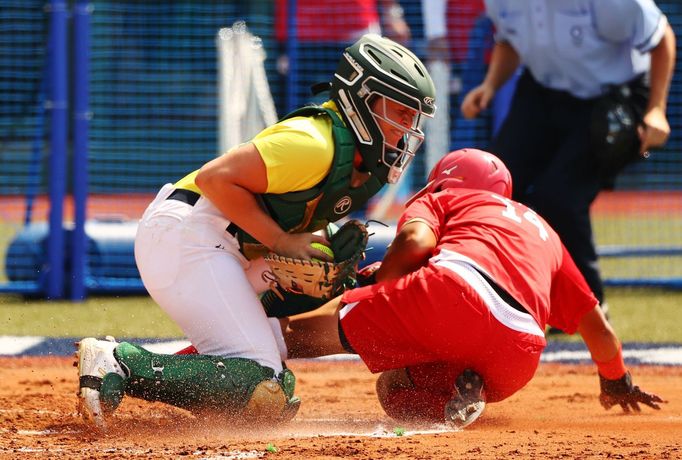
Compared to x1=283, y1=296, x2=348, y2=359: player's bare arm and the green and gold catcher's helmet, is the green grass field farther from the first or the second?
the green and gold catcher's helmet

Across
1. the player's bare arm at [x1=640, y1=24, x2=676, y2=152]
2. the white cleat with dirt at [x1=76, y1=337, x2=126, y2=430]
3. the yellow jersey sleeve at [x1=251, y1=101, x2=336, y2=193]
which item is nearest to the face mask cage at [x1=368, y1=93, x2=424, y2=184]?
the yellow jersey sleeve at [x1=251, y1=101, x2=336, y2=193]

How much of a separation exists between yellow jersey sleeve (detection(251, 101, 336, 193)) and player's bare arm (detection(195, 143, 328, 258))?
0.14ft

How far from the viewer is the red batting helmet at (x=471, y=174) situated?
5117 millimetres

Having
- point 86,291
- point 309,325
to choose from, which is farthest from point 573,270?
point 86,291

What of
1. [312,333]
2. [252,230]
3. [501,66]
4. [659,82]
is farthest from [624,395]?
[501,66]

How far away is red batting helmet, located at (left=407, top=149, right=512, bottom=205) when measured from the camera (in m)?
5.12

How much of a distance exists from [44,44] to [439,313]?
20.5ft

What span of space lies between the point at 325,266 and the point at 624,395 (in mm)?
1556

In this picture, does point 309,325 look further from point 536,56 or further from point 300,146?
point 536,56

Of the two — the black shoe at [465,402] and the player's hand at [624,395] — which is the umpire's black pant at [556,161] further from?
the black shoe at [465,402]

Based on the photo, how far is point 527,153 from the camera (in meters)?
7.61

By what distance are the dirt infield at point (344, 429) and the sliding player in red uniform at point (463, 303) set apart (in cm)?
20

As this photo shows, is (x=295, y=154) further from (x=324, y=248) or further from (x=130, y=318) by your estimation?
(x=130, y=318)

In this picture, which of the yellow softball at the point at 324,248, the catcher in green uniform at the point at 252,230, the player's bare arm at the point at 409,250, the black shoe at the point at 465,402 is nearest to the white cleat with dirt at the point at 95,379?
the catcher in green uniform at the point at 252,230
